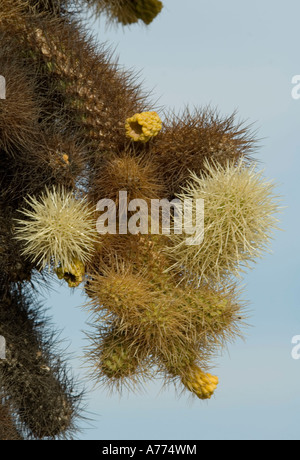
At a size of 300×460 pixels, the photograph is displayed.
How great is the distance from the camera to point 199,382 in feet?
4.86

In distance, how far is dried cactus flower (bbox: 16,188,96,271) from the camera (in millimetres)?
1395

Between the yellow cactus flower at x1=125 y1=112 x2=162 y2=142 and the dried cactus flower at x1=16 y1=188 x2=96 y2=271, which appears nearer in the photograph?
the dried cactus flower at x1=16 y1=188 x2=96 y2=271

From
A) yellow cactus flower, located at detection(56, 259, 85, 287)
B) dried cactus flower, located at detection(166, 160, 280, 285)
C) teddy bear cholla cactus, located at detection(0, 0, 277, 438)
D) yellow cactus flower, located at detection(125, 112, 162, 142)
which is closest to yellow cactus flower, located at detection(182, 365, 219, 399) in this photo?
teddy bear cholla cactus, located at detection(0, 0, 277, 438)

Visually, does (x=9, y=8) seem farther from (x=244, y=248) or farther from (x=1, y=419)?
(x=1, y=419)

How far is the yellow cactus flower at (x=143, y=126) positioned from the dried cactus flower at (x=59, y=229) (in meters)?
0.18

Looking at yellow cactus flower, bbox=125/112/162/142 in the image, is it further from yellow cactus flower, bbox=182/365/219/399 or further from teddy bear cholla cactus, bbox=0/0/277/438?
yellow cactus flower, bbox=182/365/219/399

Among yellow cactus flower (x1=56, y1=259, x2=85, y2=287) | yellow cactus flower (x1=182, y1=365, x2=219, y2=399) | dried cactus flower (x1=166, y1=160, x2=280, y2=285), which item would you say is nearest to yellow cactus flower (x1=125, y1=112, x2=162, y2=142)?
dried cactus flower (x1=166, y1=160, x2=280, y2=285)

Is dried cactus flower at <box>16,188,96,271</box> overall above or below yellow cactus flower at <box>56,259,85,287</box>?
above

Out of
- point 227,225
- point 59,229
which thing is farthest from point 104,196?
point 227,225

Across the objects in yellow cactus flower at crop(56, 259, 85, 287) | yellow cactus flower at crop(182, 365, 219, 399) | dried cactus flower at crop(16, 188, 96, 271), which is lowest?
yellow cactus flower at crop(182, 365, 219, 399)

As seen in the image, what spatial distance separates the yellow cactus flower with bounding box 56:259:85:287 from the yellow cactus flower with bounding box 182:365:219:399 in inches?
11.1

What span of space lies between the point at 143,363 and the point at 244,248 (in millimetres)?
294

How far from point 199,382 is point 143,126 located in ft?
1.70

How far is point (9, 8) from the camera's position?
5.04 ft
